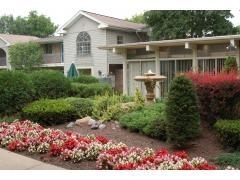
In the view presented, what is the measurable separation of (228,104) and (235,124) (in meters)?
0.98

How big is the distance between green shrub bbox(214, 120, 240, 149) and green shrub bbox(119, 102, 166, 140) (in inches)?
49.1

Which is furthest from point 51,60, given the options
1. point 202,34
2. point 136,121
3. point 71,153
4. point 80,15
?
point 71,153

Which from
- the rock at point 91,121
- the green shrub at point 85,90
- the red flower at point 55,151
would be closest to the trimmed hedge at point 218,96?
the rock at point 91,121

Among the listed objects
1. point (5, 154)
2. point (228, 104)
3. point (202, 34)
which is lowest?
point (5, 154)

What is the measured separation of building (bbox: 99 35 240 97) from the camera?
58.6ft

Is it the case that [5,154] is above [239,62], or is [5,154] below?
below

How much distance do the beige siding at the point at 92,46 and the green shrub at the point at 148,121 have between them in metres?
17.8

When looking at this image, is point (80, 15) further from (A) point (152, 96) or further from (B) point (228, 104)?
(B) point (228, 104)

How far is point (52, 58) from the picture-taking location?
3697 centimetres

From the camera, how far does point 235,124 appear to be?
895cm

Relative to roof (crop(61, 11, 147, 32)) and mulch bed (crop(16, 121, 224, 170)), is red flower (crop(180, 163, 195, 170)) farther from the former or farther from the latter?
roof (crop(61, 11, 147, 32))

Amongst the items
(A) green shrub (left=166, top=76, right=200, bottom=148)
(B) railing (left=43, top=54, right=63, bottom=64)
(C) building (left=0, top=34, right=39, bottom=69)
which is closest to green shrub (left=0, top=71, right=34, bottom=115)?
(A) green shrub (left=166, top=76, right=200, bottom=148)

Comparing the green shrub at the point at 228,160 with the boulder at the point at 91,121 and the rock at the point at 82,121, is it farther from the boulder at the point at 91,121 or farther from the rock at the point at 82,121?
the rock at the point at 82,121

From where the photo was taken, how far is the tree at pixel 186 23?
32.0m
